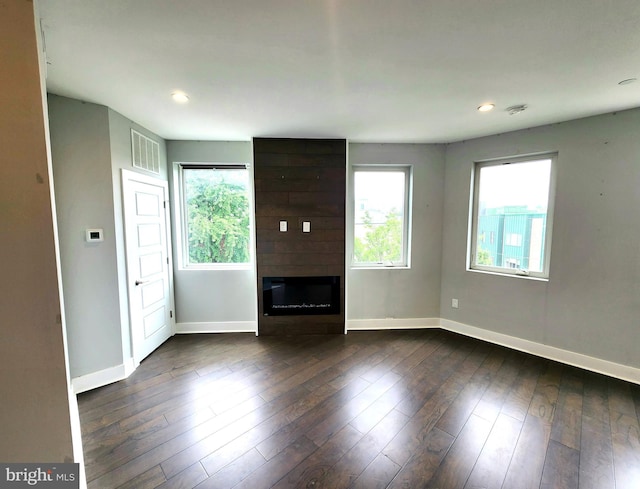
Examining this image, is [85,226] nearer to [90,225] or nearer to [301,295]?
[90,225]

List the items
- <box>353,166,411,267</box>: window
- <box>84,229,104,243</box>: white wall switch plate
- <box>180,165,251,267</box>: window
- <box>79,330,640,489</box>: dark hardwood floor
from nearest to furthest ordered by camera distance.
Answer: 1. <box>79,330,640,489</box>: dark hardwood floor
2. <box>84,229,104,243</box>: white wall switch plate
3. <box>180,165,251,267</box>: window
4. <box>353,166,411,267</box>: window

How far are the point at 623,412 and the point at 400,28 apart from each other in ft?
10.8

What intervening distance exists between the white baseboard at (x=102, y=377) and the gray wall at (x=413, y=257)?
8.49ft

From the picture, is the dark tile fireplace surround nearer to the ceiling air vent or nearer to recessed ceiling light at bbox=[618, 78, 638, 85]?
the ceiling air vent

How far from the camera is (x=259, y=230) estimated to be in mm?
3219

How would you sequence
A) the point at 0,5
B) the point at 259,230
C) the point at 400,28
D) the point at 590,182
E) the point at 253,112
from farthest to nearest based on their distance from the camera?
the point at 259,230 < the point at 590,182 < the point at 253,112 < the point at 400,28 < the point at 0,5

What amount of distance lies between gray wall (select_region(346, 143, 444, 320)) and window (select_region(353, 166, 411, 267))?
0.11 m

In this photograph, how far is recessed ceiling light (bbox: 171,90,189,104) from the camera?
1.98 m

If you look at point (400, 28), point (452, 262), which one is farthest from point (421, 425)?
point (400, 28)

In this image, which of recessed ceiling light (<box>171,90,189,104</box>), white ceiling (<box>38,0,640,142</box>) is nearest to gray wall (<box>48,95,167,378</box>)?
white ceiling (<box>38,0,640,142</box>)

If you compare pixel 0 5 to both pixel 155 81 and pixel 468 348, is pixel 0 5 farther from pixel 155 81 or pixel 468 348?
pixel 468 348

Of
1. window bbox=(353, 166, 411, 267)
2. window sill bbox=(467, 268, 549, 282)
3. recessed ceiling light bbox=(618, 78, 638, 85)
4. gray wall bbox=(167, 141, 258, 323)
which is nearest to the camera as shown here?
recessed ceiling light bbox=(618, 78, 638, 85)

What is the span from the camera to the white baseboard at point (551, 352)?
7.86 ft

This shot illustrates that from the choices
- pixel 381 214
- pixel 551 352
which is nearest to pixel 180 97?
pixel 381 214
